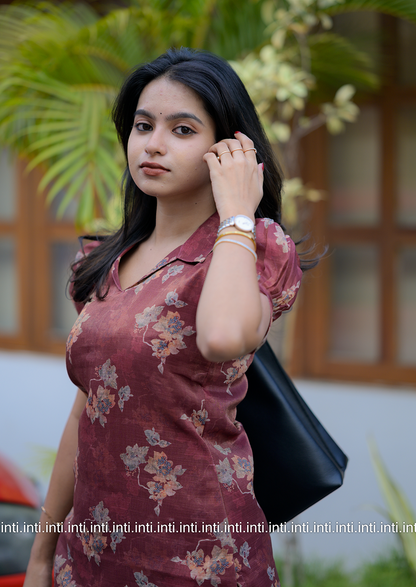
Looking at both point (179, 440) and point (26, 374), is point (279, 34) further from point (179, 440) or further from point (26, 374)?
point (26, 374)

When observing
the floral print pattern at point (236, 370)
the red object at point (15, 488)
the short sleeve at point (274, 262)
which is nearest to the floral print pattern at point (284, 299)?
the short sleeve at point (274, 262)

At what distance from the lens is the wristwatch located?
1.14 m

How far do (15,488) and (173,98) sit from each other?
4.53 ft

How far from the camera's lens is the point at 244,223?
1.14m

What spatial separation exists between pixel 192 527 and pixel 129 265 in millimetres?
561

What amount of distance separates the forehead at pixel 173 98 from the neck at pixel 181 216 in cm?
18

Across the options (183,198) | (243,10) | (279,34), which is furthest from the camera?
(243,10)

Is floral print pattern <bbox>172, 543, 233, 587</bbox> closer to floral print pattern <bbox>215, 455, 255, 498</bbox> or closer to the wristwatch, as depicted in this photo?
floral print pattern <bbox>215, 455, 255, 498</bbox>

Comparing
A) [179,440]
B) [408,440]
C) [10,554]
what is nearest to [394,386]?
[408,440]

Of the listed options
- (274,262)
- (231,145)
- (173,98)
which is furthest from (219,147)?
(274,262)

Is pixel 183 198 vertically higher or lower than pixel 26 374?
higher

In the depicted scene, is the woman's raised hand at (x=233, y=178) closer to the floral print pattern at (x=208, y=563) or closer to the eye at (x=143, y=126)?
the eye at (x=143, y=126)

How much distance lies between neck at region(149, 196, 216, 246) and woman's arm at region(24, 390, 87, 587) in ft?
1.40

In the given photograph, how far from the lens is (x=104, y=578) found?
121cm
